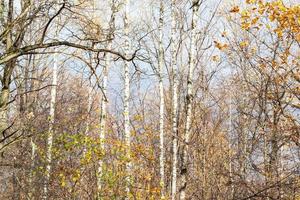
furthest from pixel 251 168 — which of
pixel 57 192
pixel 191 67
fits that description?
pixel 57 192

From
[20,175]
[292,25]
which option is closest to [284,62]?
[292,25]

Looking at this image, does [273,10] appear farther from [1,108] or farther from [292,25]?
[1,108]

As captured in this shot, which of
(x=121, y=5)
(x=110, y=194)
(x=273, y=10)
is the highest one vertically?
(x=121, y=5)

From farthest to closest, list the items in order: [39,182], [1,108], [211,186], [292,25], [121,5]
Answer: [121,5] → [39,182] → [292,25] → [211,186] → [1,108]

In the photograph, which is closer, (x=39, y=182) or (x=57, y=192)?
(x=57, y=192)

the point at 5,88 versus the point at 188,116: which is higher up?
the point at 5,88

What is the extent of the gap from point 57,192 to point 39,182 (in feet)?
3.23

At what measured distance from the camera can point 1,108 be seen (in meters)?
7.04

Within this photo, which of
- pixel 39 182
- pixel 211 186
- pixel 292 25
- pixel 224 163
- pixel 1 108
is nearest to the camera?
pixel 1 108

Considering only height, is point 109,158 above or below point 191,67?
below

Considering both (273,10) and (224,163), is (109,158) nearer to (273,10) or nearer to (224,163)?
(224,163)

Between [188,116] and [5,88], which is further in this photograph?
[188,116]

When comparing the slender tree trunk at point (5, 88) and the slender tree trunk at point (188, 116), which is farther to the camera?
the slender tree trunk at point (188, 116)

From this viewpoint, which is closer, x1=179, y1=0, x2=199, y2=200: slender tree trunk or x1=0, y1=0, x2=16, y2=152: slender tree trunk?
x1=0, y1=0, x2=16, y2=152: slender tree trunk
